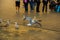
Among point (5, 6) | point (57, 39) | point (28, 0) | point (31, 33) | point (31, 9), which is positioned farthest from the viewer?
point (5, 6)

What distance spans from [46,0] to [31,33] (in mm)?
826

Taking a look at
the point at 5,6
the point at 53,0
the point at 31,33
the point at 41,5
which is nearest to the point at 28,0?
the point at 41,5

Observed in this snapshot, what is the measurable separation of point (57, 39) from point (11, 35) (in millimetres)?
290

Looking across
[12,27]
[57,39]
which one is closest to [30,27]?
[12,27]

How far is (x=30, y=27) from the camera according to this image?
4.44ft

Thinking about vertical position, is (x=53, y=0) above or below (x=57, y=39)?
above

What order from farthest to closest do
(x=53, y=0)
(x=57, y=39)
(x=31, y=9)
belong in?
(x=53, y=0) < (x=31, y=9) < (x=57, y=39)

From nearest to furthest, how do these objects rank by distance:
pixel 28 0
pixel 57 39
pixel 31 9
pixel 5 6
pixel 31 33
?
pixel 57 39 < pixel 31 33 < pixel 28 0 < pixel 31 9 < pixel 5 6

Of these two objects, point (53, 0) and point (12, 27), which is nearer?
point (12, 27)

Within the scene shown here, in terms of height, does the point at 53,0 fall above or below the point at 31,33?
above

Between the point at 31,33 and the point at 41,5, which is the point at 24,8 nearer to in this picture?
the point at 41,5

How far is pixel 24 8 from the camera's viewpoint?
206 cm

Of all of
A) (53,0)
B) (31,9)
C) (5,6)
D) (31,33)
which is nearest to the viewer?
(31,33)

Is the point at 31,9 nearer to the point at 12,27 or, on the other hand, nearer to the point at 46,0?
the point at 46,0
